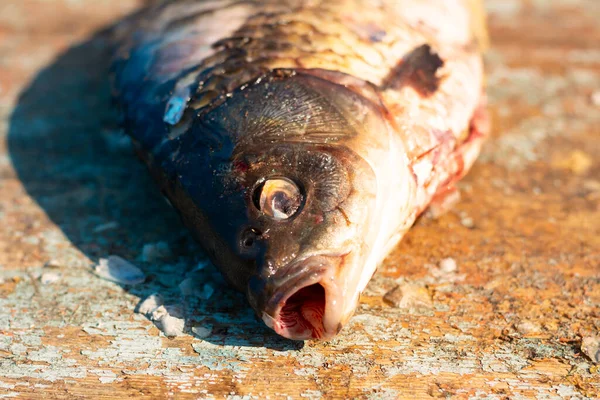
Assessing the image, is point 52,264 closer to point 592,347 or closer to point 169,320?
point 169,320

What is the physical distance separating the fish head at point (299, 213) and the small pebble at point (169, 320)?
0.29 meters

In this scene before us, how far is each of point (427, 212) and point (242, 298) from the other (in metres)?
0.98

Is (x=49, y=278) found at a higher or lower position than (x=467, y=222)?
lower

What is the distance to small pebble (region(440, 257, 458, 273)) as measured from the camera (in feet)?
9.30

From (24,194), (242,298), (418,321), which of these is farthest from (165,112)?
(418,321)

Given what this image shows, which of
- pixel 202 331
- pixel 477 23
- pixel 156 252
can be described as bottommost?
pixel 202 331

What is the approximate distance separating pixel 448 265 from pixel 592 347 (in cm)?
65

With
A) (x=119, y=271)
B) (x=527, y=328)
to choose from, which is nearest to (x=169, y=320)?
(x=119, y=271)

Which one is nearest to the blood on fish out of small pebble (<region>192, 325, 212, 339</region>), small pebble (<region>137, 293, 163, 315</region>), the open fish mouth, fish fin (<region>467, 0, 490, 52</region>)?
the open fish mouth

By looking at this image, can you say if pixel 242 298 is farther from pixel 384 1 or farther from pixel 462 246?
pixel 384 1

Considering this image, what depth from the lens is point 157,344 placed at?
96.7 inches

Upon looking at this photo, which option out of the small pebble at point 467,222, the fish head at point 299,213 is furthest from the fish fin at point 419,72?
the small pebble at point 467,222

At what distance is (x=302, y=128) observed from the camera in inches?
94.9

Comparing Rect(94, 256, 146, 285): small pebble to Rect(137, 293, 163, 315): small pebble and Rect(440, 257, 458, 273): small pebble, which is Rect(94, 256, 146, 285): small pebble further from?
Rect(440, 257, 458, 273): small pebble
